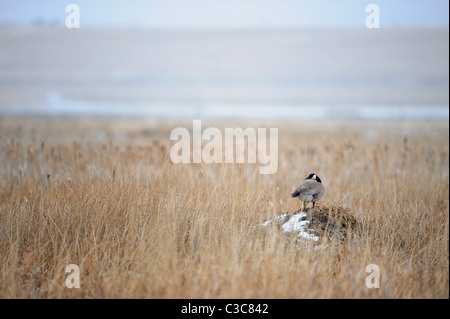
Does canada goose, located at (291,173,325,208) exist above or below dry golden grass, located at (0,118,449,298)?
above

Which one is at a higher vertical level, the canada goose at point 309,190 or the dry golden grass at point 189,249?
the canada goose at point 309,190

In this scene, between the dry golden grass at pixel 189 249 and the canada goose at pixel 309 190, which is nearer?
the dry golden grass at pixel 189 249

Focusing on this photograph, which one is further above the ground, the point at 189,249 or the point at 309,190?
the point at 309,190

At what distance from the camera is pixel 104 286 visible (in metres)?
3.53

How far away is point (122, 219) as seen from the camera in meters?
4.46

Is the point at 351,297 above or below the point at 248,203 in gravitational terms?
below

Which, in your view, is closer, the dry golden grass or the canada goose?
the dry golden grass
